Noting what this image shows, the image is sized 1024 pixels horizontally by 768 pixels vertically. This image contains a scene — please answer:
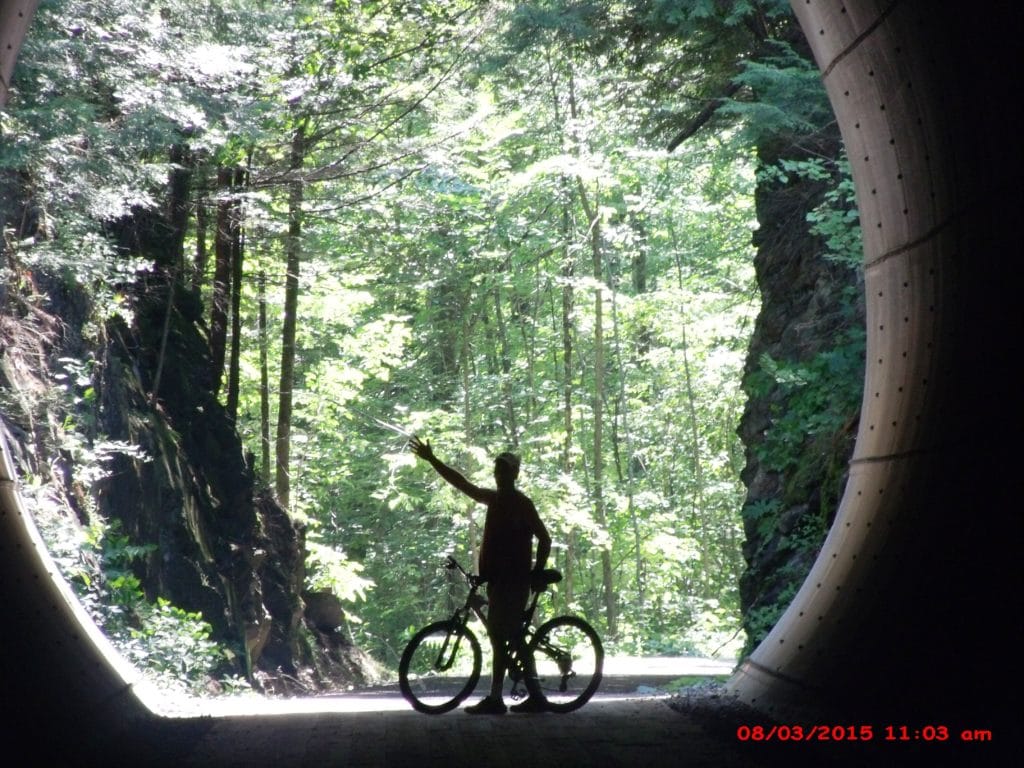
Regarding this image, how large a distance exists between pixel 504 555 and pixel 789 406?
544cm

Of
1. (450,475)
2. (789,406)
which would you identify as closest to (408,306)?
(789,406)

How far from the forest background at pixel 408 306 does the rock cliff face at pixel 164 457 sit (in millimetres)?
71

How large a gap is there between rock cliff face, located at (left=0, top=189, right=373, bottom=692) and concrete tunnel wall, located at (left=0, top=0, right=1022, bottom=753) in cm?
600

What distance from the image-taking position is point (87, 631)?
Result: 7887 mm

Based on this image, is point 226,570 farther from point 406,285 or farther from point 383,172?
point 406,285

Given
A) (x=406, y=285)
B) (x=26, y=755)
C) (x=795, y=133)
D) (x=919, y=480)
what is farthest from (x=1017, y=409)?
(x=406, y=285)

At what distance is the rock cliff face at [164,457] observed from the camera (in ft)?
44.0

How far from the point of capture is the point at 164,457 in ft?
59.2

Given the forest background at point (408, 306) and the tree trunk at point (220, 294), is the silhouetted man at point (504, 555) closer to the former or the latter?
the forest background at point (408, 306)

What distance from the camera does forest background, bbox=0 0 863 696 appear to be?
13.0 meters

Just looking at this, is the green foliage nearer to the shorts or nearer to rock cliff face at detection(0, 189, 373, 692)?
rock cliff face at detection(0, 189, 373, 692)

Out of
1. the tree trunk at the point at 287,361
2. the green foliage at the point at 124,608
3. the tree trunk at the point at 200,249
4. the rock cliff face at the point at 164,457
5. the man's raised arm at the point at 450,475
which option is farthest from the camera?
the tree trunk at the point at 287,361

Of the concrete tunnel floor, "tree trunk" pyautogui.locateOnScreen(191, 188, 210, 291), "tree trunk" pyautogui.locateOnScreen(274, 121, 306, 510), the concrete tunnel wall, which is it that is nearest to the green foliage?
the concrete tunnel floor

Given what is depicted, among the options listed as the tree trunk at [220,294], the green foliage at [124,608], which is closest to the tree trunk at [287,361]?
the tree trunk at [220,294]
